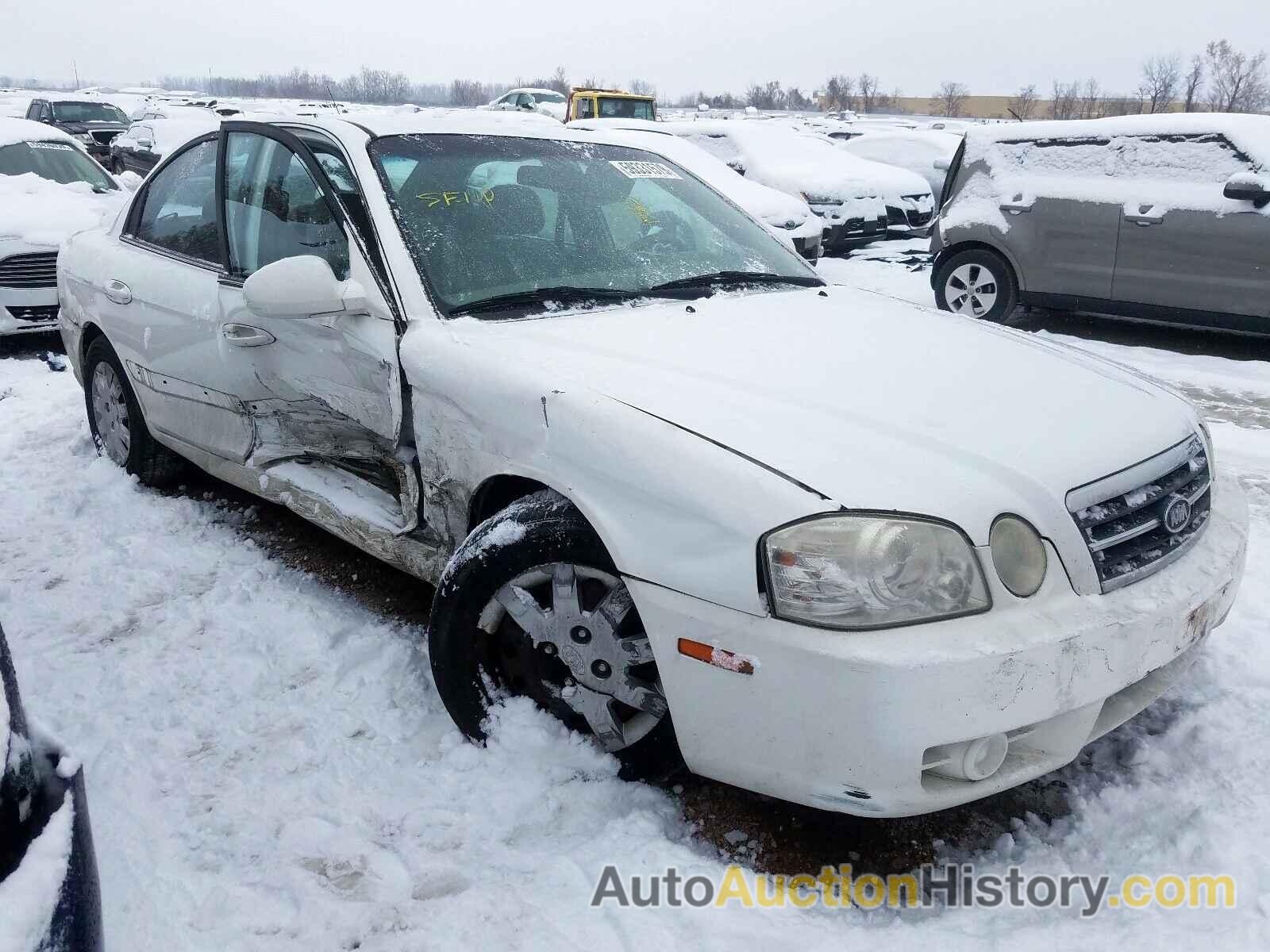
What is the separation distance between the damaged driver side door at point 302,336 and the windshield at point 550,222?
0.69ft

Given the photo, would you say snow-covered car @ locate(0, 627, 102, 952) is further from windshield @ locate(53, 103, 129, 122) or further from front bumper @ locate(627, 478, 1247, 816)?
windshield @ locate(53, 103, 129, 122)

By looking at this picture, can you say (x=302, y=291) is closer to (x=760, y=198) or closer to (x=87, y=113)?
(x=760, y=198)

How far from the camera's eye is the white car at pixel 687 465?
1909 millimetres

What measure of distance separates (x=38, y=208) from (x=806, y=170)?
7946mm

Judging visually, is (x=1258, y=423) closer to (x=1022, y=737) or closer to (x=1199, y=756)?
(x=1199, y=756)

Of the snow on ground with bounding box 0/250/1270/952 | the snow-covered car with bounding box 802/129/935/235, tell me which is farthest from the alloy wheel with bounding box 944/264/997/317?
the snow on ground with bounding box 0/250/1270/952

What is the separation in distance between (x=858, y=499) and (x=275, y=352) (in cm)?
212

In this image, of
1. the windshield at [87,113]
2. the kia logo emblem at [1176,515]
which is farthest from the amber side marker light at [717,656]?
the windshield at [87,113]

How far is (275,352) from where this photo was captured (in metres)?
3.21

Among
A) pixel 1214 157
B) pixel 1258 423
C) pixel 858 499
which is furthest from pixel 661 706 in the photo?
pixel 1214 157

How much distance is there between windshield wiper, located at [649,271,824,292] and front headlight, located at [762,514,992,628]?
4.35 feet

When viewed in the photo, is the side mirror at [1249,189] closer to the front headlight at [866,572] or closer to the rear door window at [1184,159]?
the rear door window at [1184,159]

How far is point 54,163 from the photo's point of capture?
29.8ft

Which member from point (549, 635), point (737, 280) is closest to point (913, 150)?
point (737, 280)
